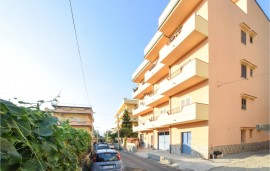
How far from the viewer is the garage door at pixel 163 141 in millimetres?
28312

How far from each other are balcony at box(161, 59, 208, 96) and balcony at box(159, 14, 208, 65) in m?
2.04

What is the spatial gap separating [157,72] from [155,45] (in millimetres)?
3515

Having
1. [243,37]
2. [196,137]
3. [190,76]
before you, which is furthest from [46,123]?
[243,37]

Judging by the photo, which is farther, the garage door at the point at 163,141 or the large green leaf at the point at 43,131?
the garage door at the point at 163,141

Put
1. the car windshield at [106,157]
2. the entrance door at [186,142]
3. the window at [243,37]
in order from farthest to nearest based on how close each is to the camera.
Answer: the window at [243,37] < the entrance door at [186,142] < the car windshield at [106,157]

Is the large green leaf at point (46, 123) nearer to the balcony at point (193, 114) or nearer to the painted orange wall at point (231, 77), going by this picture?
the balcony at point (193, 114)

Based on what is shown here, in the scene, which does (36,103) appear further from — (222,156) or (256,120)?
(256,120)

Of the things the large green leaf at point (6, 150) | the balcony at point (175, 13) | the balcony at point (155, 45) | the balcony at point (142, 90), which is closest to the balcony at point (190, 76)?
the balcony at point (175, 13)

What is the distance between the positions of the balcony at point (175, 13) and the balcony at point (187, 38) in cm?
209

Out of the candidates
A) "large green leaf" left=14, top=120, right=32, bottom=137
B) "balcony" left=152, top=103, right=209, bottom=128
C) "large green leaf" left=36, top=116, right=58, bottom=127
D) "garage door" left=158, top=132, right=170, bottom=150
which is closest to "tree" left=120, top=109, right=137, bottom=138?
"garage door" left=158, top=132, right=170, bottom=150

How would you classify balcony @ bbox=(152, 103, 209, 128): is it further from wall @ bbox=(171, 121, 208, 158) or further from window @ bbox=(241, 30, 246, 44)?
window @ bbox=(241, 30, 246, 44)

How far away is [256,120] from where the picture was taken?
22953 millimetres

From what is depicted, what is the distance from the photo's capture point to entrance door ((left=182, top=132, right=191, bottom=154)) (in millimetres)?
21322

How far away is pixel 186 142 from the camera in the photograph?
863 inches
